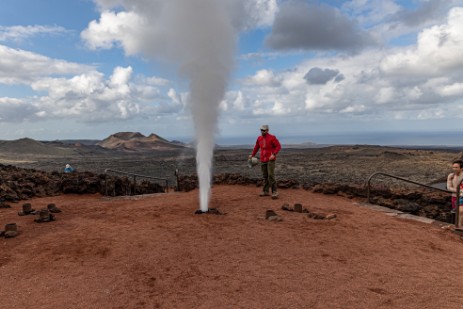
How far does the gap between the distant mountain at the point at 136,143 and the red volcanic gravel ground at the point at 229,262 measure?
9506cm

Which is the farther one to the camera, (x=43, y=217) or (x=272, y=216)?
(x=43, y=217)

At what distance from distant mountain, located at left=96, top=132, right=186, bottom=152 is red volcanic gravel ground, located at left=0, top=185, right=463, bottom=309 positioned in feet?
312

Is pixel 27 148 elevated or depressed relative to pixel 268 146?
depressed

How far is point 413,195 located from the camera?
1358 cm

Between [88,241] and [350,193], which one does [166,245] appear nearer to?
[88,241]

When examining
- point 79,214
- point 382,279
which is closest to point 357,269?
point 382,279

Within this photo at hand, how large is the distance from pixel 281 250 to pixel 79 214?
5785 mm

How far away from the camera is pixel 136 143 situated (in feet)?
359

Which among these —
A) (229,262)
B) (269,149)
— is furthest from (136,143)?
(229,262)

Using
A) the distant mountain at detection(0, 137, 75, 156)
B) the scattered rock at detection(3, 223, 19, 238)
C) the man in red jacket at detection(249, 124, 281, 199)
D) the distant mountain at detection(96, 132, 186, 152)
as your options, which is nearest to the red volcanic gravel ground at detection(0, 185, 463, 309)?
the scattered rock at detection(3, 223, 19, 238)

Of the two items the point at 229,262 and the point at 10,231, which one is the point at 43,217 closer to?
the point at 10,231

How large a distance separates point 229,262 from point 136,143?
10744cm

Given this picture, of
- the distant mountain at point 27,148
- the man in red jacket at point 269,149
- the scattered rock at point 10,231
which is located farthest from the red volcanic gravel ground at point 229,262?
the distant mountain at point 27,148

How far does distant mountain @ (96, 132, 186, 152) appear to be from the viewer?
346 ft
